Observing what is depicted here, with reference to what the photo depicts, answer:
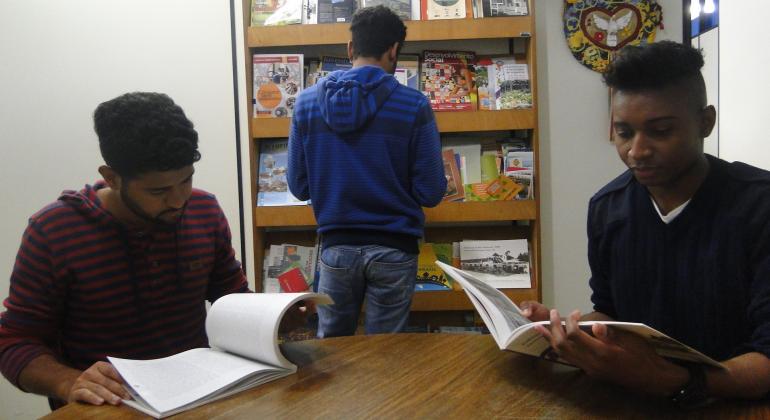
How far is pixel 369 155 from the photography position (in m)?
2.02

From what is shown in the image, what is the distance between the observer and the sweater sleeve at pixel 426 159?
2.06 meters

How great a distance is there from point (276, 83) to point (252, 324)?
78.1 inches

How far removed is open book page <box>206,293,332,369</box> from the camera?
3.57ft

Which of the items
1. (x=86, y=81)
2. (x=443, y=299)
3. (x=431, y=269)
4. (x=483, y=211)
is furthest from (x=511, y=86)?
(x=86, y=81)

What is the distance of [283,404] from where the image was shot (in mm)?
964

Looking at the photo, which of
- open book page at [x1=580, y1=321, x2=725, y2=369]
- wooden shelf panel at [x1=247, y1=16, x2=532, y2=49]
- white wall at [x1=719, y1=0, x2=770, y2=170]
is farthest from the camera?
wooden shelf panel at [x1=247, y1=16, x2=532, y2=49]

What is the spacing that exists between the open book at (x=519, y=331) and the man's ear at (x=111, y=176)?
700 mm

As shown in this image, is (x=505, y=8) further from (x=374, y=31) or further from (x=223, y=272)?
(x=223, y=272)

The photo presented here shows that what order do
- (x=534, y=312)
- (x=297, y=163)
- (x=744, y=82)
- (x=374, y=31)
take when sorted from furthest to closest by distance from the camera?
(x=297, y=163) → (x=374, y=31) → (x=744, y=82) → (x=534, y=312)

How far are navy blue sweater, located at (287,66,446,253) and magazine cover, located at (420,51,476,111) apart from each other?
84cm

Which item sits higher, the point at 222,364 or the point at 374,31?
the point at 374,31

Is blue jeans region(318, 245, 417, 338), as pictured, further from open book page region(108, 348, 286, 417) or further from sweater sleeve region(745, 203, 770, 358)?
sweater sleeve region(745, 203, 770, 358)

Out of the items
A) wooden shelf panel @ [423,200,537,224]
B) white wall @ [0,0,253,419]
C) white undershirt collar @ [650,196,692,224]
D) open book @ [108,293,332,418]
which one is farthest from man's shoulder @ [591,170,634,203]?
white wall @ [0,0,253,419]

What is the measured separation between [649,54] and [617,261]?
41 centimetres
